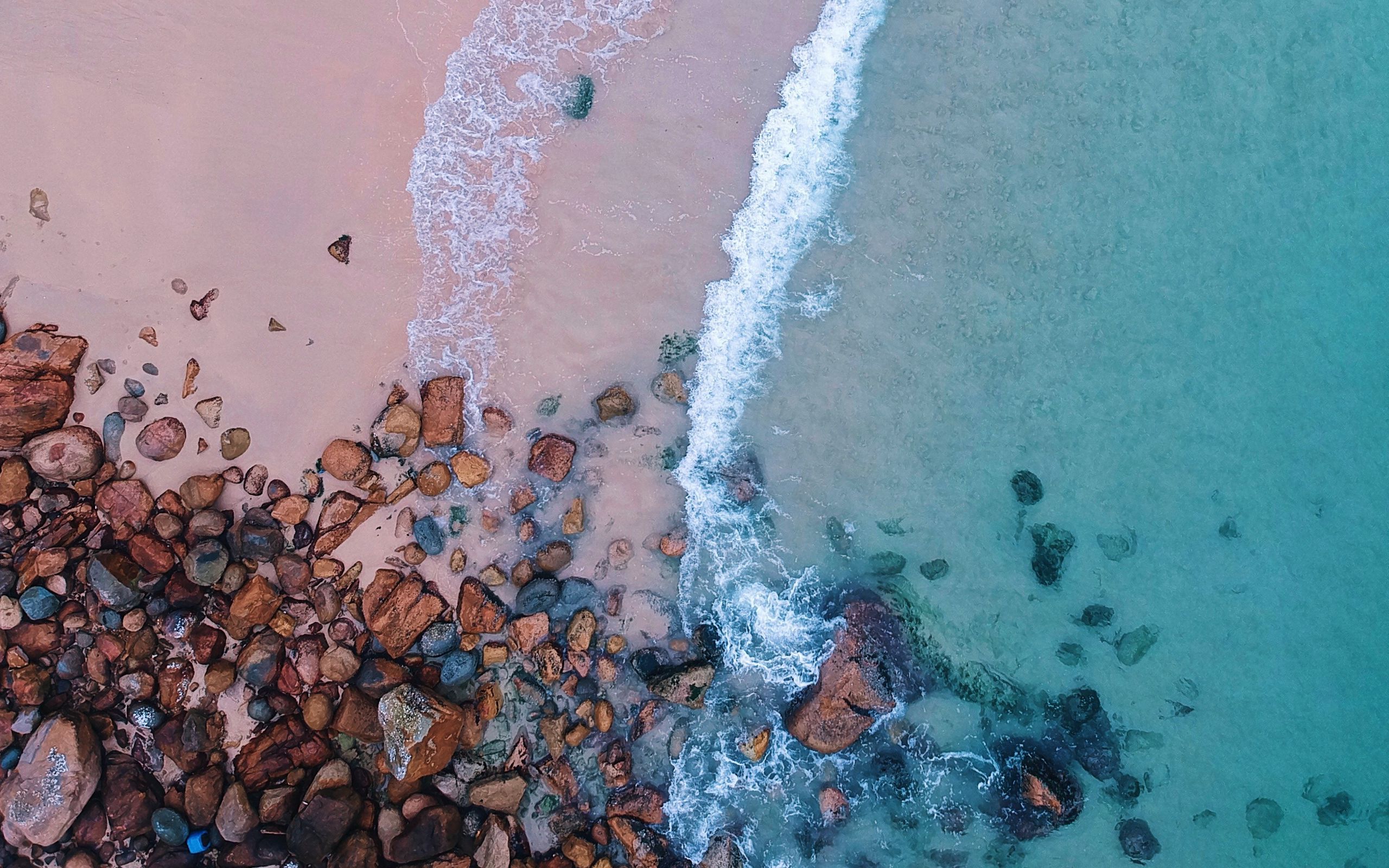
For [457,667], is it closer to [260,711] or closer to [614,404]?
[260,711]

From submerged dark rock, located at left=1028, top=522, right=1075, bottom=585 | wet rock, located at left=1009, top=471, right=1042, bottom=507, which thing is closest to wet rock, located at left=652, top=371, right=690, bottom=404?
wet rock, located at left=1009, top=471, right=1042, bottom=507

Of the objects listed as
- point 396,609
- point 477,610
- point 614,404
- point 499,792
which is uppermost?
point 614,404

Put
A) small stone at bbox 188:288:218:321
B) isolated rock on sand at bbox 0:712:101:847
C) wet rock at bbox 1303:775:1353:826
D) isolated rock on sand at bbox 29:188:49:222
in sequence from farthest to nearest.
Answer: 1. wet rock at bbox 1303:775:1353:826
2. isolated rock on sand at bbox 0:712:101:847
3. small stone at bbox 188:288:218:321
4. isolated rock on sand at bbox 29:188:49:222

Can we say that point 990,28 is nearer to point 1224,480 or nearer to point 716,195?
point 716,195

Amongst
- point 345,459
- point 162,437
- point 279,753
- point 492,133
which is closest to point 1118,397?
point 492,133

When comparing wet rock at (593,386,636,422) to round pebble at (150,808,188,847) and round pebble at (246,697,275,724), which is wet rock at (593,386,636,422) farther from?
round pebble at (150,808,188,847)
